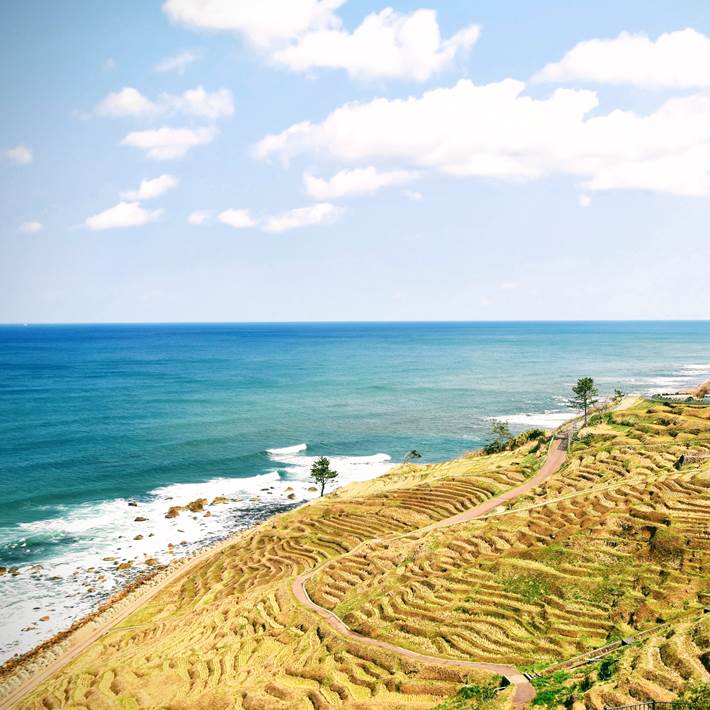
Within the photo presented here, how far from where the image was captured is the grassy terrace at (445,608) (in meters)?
26.2

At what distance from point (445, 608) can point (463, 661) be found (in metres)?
5.05

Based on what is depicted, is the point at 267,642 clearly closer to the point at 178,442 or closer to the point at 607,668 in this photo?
the point at 607,668

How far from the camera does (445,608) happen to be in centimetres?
3309

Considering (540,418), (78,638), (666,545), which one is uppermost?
(666,545)

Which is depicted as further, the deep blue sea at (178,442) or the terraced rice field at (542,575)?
the deep blue sea at (178,442)

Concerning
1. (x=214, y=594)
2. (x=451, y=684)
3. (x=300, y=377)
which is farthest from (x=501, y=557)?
(x=300, y=377)

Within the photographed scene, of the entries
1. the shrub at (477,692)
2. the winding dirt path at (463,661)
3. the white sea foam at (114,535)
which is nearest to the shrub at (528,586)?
the winding dirt path at (463,661)

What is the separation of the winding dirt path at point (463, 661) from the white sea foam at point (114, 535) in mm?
21224

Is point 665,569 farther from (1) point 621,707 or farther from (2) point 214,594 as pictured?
(2) point 214,594

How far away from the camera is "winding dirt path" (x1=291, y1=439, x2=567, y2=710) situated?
985 inches

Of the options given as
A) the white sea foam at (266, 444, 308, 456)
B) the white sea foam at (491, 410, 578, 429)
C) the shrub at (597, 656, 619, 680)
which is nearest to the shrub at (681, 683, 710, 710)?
the shrub at (597, 656, 619, 680)

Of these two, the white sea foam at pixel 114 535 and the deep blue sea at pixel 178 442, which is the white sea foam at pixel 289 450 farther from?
the white sea foam at pixel 114 535

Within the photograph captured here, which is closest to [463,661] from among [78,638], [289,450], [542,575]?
[542,575]

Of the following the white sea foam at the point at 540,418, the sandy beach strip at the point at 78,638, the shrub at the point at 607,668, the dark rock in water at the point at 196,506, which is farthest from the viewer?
the white sea foam at the point at 540,418
